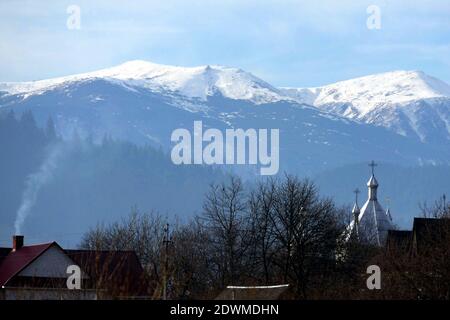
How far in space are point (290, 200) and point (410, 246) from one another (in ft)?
22.5

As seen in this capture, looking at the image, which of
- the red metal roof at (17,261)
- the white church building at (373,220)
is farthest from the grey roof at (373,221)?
the red metal roof at (17,261)

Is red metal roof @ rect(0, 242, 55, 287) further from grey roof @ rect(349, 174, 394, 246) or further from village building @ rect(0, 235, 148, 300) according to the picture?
grey roof @ rect(349, 174, 394, 246)

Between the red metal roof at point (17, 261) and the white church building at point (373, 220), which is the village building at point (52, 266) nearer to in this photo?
the red metal roof at point (17, 261)

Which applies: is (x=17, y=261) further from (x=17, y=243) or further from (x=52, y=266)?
(x=17, y=243)

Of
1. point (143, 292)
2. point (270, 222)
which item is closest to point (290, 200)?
point (270, 222)

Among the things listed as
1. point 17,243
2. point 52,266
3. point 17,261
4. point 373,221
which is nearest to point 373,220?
point 373,221

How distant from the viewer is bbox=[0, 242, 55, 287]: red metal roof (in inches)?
2427

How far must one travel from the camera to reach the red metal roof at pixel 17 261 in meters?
61.6

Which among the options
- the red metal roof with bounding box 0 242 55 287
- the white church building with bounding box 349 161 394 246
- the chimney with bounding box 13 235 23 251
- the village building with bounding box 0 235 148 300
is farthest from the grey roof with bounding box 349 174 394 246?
the village building with bounding box 0 235 148 300

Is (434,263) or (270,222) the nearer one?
(434,263)

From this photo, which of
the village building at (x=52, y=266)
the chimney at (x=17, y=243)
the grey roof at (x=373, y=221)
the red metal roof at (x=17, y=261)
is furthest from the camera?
the grey roof at (x=373, y=221)

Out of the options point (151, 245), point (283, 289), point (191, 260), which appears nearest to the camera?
point (283, 289)
